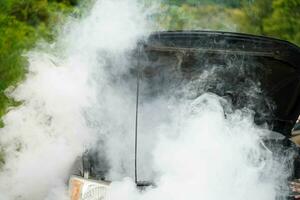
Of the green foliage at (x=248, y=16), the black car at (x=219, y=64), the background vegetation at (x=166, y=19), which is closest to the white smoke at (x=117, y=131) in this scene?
the black car at (x=219, y=64)

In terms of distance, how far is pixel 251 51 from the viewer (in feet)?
15.0

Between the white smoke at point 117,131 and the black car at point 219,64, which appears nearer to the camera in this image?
the white smoke at point 117,131

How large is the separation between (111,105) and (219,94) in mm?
862

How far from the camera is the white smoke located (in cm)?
397

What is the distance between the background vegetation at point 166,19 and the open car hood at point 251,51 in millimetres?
1708

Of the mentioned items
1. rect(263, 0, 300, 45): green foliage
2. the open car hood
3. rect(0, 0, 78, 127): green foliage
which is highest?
rect(263, 0, 300, 45): green foliage

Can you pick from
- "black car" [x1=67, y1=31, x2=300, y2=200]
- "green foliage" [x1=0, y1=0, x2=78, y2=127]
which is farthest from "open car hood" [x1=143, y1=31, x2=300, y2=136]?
"green foliage" [x1=0, y1=0, x2=78, y2=127]

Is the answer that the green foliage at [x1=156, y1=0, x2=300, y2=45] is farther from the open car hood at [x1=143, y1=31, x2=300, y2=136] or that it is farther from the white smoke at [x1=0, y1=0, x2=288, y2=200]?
the white smoke at [x1=0, y1=0, x2=288, y2=200]

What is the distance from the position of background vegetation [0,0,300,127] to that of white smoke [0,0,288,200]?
893mm

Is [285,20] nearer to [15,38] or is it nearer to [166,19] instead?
[166,19]

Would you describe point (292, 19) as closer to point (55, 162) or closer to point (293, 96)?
point (293, 96)

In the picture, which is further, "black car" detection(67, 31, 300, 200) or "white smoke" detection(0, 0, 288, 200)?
"black car" detection(67, 31, 300, 200)

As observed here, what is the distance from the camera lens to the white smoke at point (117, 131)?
13.0 feet

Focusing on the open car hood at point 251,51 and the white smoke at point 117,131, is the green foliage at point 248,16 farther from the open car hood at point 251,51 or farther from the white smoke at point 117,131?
the white smoke at point 117,131
